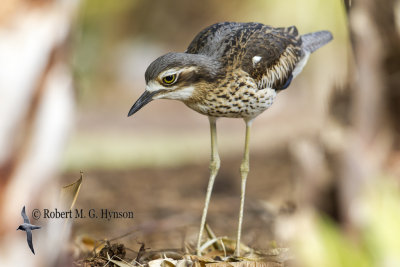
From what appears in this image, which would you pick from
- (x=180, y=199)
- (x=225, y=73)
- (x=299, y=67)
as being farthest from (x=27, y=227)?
(x=180, y=199)

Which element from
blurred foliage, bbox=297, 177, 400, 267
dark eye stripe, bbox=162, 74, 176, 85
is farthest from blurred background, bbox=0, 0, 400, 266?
dark eye stripe, bbox=162, 74, 176, 85

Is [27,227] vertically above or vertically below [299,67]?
below

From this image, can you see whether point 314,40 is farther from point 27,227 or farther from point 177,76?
point 27,227

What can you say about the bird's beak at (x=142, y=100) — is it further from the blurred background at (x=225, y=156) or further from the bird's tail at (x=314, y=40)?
the bird's tail at (x=314, y=40)

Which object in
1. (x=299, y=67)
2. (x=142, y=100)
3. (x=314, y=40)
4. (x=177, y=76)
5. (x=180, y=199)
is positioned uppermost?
(x=314, y=40)

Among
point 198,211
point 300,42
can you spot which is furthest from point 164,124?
point 300,42

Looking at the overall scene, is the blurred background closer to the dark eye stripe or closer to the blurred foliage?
the blurred foliage
